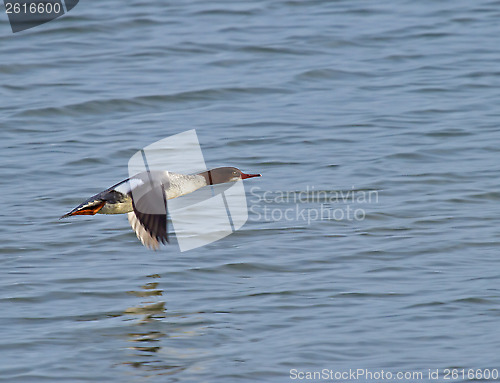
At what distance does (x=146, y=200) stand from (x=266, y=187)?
2405 mm

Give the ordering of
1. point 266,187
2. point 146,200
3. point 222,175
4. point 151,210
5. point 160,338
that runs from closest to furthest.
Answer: point 160,338
point 151,210
point 146,200
point 222,175
point 266,187

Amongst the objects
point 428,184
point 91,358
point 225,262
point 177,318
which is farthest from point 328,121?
point 91,358

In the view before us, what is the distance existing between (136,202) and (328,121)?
14.1 feet

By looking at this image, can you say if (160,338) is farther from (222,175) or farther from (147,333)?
(222,175)

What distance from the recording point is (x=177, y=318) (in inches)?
242

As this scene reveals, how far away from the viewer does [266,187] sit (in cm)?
880

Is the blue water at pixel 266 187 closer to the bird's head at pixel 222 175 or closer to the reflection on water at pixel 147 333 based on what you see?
the reflection on water at pixel 147 333

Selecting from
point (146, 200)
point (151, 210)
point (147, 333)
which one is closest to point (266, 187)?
point (146, 200)

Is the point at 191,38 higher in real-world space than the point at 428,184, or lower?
higher

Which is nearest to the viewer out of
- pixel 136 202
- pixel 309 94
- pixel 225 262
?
pixel 136 202

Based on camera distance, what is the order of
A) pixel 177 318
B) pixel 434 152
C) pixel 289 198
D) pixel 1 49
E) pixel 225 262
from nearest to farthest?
pixel 177 318 → pixel 225 262 → pixel 289 198 → pixel 434 152 → pixel 1 49

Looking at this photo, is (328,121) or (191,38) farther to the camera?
(191,38)

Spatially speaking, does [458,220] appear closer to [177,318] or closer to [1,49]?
[177,318]

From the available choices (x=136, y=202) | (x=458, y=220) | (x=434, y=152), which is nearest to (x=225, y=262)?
(x=136, y=202)
